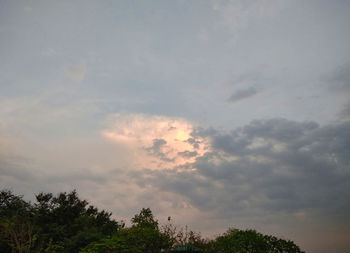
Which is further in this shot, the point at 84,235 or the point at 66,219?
the point at 66,219

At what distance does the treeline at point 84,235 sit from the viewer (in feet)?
66.2

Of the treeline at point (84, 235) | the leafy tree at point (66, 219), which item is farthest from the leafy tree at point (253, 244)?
the leafy tree at point (66, 219)

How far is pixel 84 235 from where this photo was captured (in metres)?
23.8

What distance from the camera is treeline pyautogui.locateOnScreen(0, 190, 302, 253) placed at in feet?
66.2

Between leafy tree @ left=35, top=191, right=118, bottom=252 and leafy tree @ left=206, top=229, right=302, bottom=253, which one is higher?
leafy tree @ left=35, top=191, right=118, bottom=252

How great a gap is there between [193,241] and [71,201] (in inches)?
731

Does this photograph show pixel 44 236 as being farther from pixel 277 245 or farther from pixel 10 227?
pixel 277 245

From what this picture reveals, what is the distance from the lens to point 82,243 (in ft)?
76.3

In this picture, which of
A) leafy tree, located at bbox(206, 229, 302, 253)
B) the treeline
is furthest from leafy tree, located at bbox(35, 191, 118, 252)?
leafy tree, located at bbox(206, 229, 302, 253)

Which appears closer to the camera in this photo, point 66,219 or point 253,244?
point 253,244

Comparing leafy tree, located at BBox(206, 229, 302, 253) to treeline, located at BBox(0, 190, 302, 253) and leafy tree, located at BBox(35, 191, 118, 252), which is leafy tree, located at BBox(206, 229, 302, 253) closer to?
treeline, located at BBox(0, 190, 302, 253)

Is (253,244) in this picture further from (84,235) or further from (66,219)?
(66,219)

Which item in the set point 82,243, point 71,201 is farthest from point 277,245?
point 71,201

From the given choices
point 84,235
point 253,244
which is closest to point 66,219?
point 84,235
